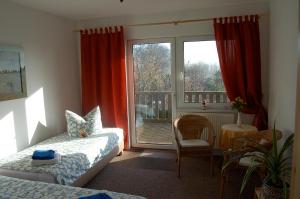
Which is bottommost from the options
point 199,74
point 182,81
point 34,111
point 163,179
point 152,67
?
point 163,179

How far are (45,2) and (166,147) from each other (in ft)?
10.1

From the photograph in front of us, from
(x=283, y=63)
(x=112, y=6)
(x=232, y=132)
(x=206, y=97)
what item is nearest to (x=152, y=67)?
(x=206, y=97)

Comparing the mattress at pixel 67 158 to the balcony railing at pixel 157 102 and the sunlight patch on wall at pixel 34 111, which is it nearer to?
the sunlight patch on wall at pixel 34 111

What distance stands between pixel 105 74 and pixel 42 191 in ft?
8.73

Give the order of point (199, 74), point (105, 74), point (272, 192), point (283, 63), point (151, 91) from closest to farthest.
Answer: point (272, 192), point (283, 63), point (199, 74), point (105, 74), point (151, 91)

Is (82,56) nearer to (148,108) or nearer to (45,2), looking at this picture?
(45,2)

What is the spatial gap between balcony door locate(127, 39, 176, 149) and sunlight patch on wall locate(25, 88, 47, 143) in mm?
1531

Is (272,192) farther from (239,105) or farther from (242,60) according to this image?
(242,60)

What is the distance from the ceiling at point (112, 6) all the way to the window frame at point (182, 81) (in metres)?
0.50

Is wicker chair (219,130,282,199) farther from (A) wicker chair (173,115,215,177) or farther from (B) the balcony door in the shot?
(B) the balcony door

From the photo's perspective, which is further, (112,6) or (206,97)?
(206,97)

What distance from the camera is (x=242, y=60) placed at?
12.5ft

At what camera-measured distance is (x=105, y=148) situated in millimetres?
3572

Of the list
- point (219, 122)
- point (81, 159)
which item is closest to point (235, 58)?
point (219, 122)
